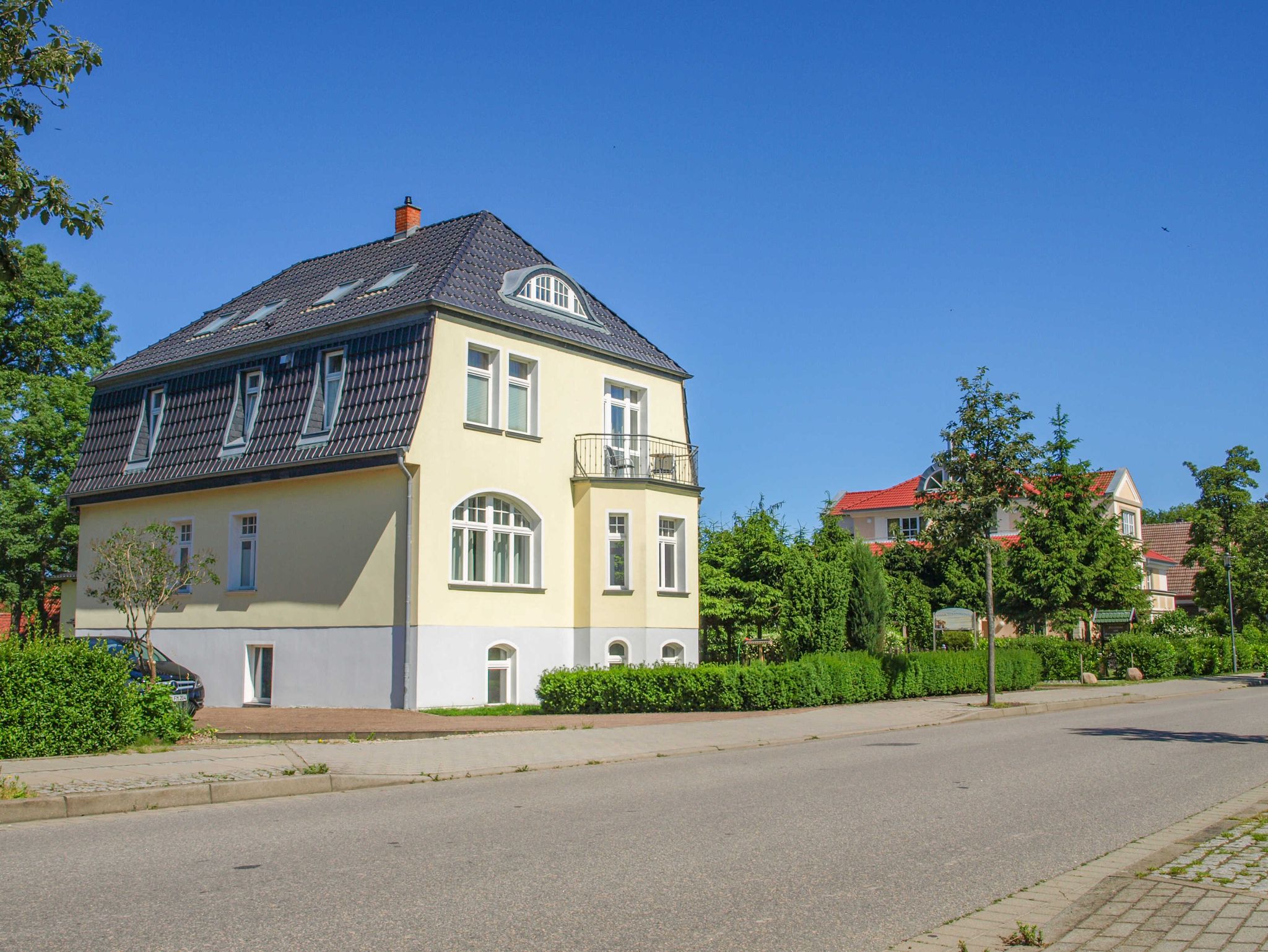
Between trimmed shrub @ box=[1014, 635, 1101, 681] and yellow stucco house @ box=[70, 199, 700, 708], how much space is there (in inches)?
553

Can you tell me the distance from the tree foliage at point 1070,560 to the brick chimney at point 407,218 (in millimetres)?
25544

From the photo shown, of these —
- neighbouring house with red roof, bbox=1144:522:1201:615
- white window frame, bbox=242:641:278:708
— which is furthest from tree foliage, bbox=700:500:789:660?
neighbouring house with red roof, bbox=1144:522:1201:615

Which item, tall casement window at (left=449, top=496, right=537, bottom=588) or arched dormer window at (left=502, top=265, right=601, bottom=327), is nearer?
tall casement window at (left=449, top=496, right=537, bottom=588)

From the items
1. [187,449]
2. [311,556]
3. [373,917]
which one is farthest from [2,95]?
[187,449]

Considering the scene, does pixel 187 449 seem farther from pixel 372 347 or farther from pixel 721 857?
pixel 721 857

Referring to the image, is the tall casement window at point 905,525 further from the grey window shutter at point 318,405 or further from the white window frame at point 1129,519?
the grey window shutter at point 318,405

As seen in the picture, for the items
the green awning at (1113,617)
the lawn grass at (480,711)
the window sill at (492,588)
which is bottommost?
the lawn grass at (480,711)

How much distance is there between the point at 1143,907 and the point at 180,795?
8103 millimetres

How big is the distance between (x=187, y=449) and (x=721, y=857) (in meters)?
23.2

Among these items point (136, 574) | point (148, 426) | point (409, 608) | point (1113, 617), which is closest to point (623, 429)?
point (409, 608)

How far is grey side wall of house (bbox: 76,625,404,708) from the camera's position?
23359mm

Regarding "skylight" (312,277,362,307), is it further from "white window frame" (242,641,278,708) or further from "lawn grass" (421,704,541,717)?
A: "lawn grass" (421,704,541,717)

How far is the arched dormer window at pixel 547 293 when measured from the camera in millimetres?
26344

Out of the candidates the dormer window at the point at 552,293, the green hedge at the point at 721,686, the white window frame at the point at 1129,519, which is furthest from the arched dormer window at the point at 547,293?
the white window frame at the point at 1129,519
